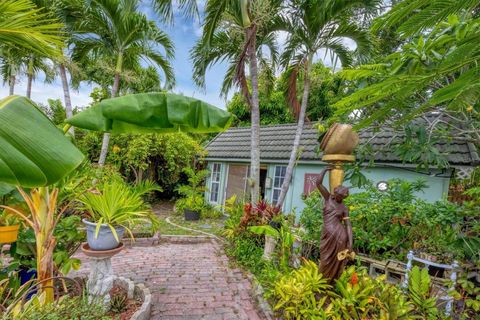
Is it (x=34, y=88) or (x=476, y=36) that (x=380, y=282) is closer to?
(x=476, y=36)

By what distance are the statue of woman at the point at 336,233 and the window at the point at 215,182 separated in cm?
874

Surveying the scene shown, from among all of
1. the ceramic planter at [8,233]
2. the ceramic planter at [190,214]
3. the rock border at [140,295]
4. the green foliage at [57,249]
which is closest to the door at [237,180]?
the ceramic planter at [190,214]

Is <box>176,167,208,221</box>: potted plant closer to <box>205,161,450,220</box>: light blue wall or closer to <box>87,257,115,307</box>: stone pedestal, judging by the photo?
<box>205,161,450,220</box>: light blue wall

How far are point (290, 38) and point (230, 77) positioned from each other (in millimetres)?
2275

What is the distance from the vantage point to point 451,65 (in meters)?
1.26

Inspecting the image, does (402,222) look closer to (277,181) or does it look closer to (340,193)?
(340,193)

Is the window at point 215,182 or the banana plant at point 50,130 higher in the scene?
the banana plant at point 50,130

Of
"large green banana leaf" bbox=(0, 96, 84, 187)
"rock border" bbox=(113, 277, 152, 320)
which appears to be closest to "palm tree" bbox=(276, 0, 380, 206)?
"rock border" bbox=(113, 277, 152, 320)

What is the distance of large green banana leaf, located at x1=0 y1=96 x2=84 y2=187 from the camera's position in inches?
51.9

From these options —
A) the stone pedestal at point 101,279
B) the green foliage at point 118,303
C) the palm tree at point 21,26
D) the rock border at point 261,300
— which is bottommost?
the rock border at point 261,300

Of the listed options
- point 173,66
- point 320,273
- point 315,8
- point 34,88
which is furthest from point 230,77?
point 34,88

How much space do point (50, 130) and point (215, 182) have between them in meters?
10.6

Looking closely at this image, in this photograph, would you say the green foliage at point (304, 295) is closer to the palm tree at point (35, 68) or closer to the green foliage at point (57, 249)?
the green foliage at point (57, 249)

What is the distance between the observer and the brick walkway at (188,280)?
3.75 m
